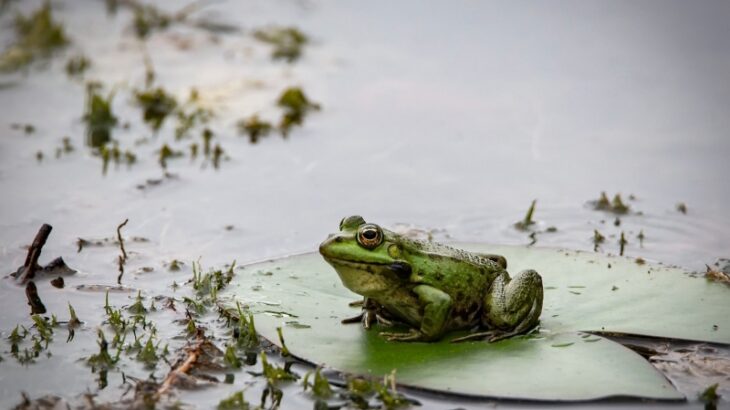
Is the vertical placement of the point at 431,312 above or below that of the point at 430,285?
below

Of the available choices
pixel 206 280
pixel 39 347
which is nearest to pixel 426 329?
pixel 206 280

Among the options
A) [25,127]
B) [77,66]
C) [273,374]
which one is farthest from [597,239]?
[77,66]

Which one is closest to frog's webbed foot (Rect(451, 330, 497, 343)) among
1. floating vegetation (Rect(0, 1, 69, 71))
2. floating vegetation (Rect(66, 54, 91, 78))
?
floating vegetation (Rect(66, 54, 91, 78))

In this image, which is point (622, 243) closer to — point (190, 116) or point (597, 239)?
point (597, 239)

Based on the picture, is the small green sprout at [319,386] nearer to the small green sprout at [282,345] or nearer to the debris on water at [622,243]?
the small green sprout at [282,345]

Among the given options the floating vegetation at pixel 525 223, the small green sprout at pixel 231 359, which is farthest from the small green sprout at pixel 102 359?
the floating vegetation at pixel 525 223

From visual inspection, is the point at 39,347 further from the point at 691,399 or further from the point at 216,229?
the point at 691,399
